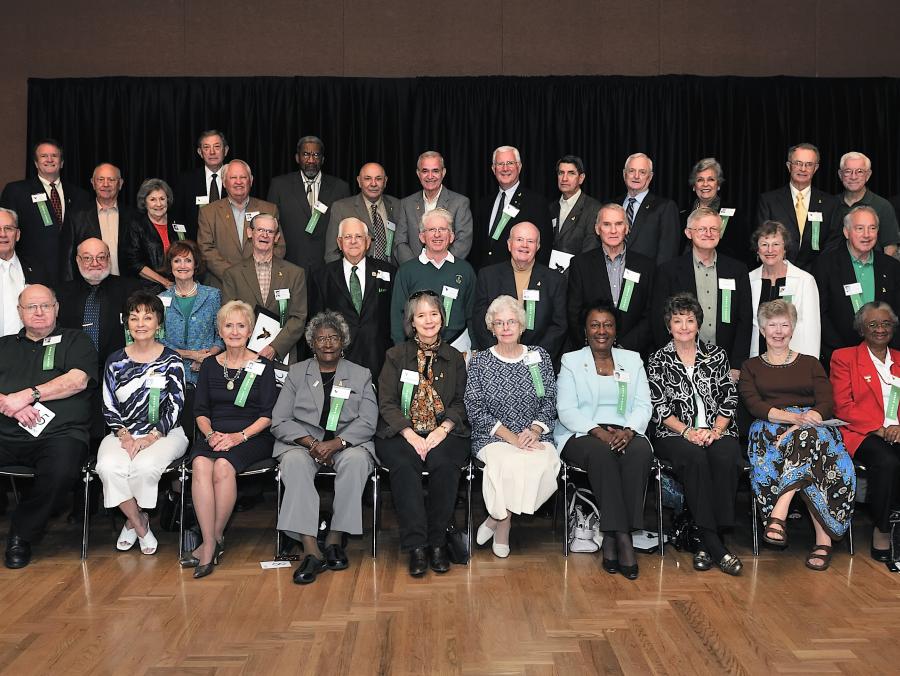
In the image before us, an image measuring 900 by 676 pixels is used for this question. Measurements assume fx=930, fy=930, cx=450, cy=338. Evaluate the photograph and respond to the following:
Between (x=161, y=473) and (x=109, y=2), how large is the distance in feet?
16.2

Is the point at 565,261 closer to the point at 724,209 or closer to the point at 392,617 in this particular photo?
the point at 724,209

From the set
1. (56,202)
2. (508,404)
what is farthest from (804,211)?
(56,202)

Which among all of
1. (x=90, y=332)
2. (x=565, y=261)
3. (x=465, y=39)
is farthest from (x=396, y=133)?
(x=90, y=332)

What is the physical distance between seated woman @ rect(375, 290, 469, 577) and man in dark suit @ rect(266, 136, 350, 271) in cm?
146

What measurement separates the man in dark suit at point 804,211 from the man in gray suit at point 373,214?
2369 millimetres

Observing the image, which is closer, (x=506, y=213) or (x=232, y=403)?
(x=232, y=403)

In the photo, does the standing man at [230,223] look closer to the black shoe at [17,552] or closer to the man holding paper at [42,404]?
the man holding paper at [42,404]

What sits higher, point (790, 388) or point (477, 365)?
point (477, 365)

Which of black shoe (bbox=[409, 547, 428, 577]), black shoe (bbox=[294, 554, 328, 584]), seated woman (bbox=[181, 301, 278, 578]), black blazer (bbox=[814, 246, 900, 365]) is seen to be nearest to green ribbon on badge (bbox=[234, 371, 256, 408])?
seated woman (bbox=[181, 301, 278, 578])

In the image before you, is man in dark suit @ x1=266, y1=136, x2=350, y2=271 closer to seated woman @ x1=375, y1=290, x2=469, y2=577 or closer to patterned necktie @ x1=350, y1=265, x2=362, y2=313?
patterned necktie @ x1=350, y1=265, x2=362, y2=313

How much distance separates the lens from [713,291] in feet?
17.6

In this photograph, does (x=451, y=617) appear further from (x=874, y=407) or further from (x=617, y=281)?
(x=874, y=407)

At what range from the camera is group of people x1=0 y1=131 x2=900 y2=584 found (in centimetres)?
469

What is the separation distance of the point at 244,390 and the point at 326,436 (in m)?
0.49
